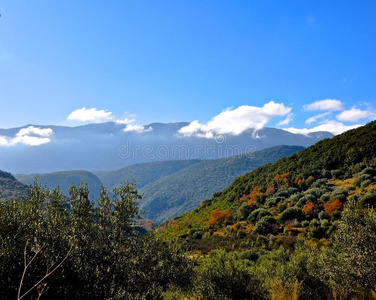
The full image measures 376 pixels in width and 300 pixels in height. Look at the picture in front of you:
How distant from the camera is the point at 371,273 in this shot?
19016 millimetres

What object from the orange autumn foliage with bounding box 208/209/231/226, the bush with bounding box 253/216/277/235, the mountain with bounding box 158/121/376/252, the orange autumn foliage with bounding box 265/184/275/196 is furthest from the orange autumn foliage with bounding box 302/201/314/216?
the orange autumn foliage with bounding box 208/209/231/226

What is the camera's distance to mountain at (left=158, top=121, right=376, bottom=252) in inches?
2391

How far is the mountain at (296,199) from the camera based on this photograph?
60.7 meters

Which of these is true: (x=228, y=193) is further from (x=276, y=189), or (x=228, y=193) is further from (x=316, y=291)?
(x=316, y=291)

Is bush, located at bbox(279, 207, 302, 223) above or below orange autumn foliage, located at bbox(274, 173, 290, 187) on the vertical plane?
below

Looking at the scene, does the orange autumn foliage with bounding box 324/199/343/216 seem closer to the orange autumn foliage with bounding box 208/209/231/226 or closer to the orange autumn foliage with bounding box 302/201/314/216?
the orange autumn foliage with bounding box 302/201/314/216

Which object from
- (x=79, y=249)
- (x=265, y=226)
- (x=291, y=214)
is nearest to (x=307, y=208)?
(x=291, y=214)

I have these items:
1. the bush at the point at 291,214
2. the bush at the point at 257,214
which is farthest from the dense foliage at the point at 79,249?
the bush at the point at 257,214

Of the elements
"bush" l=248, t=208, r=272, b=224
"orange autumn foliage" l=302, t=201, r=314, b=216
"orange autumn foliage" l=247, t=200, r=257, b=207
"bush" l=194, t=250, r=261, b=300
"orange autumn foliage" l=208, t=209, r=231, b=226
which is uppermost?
"bush" l=194, t=250, r=261, b=300

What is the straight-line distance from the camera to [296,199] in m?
76.5

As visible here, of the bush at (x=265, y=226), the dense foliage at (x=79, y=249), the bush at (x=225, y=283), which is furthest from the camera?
the bush at (x=265, y=226)

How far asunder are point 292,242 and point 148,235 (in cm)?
4543

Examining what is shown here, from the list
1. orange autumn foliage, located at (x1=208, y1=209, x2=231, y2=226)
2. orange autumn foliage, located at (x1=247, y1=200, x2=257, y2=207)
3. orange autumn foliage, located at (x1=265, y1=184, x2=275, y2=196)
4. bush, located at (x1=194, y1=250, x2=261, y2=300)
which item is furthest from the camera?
orange autumn foliage, located at (x1=265, y1=184, x2=275, y2=196)

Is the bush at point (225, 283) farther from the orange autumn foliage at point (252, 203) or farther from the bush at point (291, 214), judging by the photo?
the orange autumn foliage at point (252, 203)
